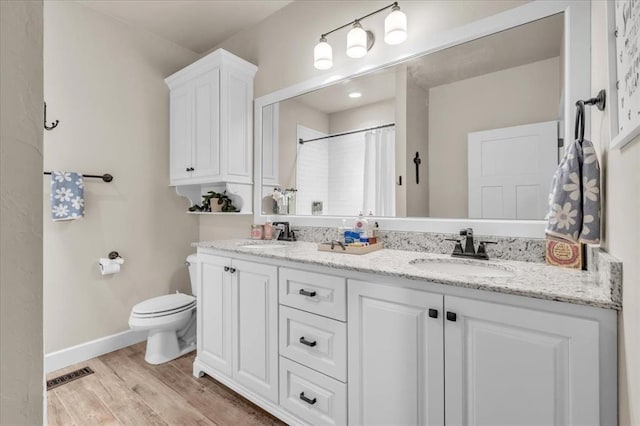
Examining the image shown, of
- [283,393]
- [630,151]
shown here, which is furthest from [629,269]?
[283,393]

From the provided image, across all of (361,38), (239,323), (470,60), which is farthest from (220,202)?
(470,60)

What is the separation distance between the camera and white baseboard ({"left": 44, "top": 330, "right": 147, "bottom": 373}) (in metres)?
2.20

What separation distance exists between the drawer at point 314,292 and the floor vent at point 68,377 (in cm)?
170

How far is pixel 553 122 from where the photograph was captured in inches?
54.4

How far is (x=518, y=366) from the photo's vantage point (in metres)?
0.94

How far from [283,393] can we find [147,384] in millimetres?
1050

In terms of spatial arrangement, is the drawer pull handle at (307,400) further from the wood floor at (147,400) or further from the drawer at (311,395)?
the wood floor at (147,400)

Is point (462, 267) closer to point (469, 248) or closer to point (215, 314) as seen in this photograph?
point (469, 248)

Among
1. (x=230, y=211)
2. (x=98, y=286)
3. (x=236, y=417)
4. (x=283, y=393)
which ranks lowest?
(x=236, y=417)

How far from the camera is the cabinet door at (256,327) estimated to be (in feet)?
5.24

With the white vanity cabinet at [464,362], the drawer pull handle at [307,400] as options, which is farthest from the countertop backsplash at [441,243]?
the drawer pull handle at [307,400]

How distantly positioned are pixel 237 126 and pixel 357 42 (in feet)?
3.63
